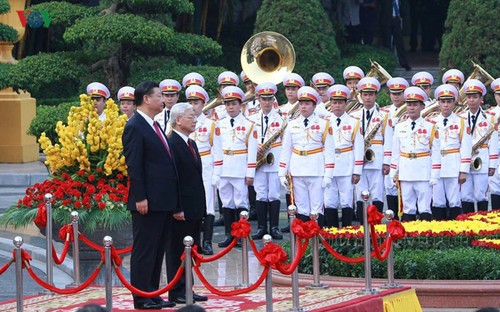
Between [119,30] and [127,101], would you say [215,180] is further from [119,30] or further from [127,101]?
[119,30]

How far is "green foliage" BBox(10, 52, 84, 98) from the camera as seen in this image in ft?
72.4

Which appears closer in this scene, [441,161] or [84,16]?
[441,161]

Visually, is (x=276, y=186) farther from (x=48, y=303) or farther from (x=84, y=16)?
(x=48, y=303)

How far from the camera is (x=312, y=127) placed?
1834 cm

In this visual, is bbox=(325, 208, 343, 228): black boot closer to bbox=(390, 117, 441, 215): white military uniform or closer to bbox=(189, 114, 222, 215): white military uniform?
bbox=(390, 117, 441, 215): white military uniform

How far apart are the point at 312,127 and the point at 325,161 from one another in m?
0.42

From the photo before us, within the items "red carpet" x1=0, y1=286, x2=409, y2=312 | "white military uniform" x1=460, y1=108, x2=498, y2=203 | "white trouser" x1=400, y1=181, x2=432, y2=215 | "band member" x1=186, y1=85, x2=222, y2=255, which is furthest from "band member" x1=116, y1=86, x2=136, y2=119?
"red carpet" x1=0, y1=286, x2=409, y2=312

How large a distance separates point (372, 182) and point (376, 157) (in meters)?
0.30

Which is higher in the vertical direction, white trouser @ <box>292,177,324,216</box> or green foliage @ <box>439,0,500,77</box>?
green foliage @ <box>439,0,500,77</box>

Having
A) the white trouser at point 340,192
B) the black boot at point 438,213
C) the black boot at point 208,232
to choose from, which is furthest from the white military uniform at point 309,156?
the black boot at point 438,213

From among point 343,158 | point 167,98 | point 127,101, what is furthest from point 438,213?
point 127,101

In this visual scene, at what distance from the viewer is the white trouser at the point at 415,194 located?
18844mm

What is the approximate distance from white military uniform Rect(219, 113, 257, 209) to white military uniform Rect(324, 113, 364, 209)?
1.04 metres

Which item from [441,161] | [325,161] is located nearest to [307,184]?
[325,161]
